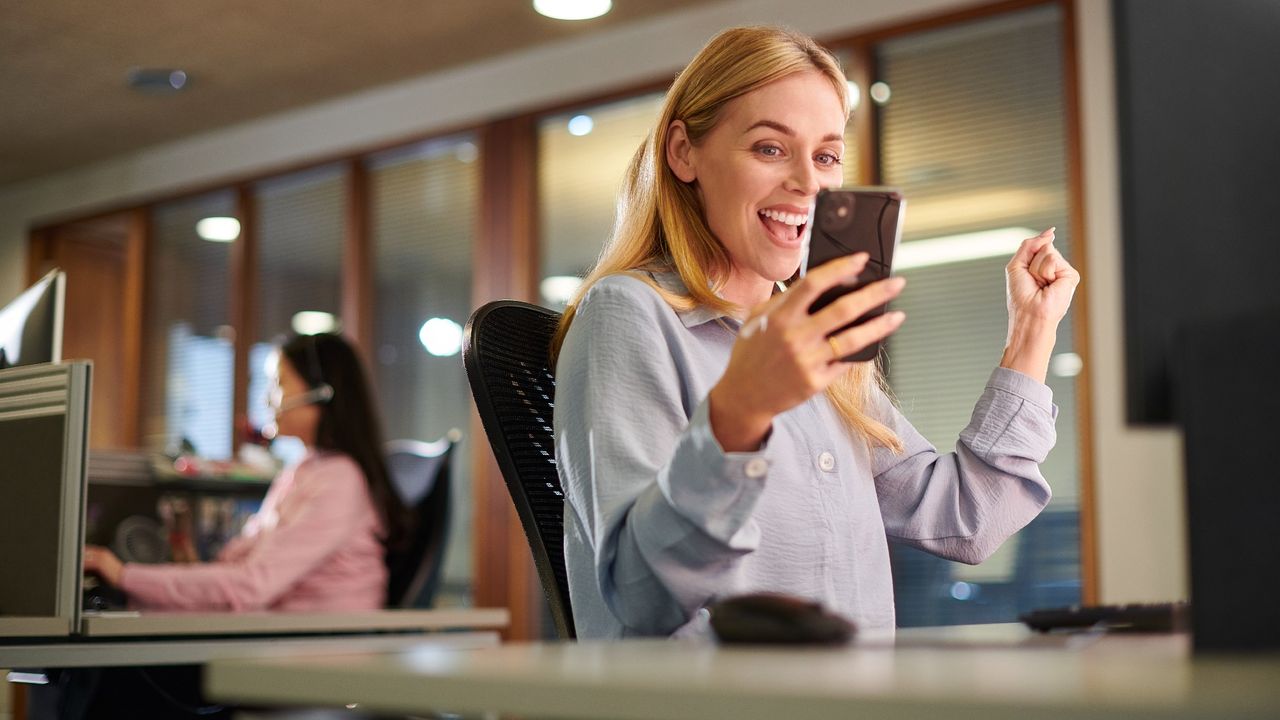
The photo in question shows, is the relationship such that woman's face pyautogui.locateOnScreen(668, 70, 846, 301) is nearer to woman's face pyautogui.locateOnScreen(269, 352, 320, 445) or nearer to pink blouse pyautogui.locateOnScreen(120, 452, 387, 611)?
pink blouse pyautogui.locateOnScreen(120, 452, 387, 611)

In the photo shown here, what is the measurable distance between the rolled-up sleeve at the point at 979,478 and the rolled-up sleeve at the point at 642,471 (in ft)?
1.06

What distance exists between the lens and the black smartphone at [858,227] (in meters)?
0.91

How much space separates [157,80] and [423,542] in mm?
2908

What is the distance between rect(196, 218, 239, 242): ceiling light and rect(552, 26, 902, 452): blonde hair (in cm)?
525

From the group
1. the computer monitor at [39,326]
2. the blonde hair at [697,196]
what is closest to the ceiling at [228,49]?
the computer monitor at [39,326]

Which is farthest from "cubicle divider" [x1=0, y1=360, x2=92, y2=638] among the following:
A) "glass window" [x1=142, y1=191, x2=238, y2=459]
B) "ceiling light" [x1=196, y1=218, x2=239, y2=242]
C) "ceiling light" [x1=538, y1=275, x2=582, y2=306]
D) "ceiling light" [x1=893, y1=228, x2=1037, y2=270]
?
"ceiling light" [x1=196, y1=218, x2=239, y2=242]

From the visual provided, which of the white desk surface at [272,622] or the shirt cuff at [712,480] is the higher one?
the shirt cuff at [712,480]

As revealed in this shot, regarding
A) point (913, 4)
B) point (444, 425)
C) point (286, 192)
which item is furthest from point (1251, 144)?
point (286, 192)

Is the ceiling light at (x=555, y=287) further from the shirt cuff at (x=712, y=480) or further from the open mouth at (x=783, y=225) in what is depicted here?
the shirt cuff at (x=712, y=480)

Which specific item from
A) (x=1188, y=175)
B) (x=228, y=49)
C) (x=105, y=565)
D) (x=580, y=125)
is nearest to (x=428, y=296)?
(x=580, y=125)

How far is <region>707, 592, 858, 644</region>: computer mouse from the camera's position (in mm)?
719

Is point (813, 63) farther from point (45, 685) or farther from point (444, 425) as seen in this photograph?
point (444, 425)

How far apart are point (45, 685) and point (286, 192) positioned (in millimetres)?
4253

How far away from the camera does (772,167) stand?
54.0 inches
